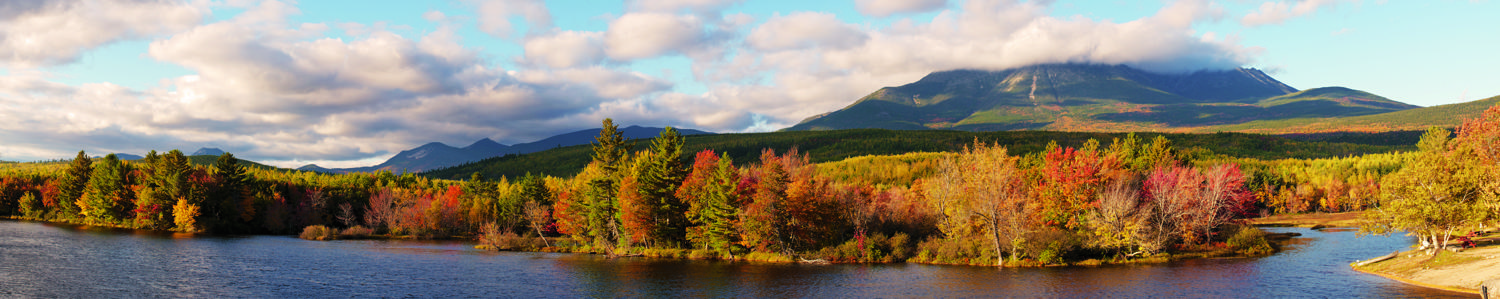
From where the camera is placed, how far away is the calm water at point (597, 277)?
2015 inches

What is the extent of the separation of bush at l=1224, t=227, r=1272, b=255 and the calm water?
8.32ft

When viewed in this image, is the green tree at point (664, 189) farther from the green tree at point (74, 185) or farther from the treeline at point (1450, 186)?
the green tree at point (74, 185)

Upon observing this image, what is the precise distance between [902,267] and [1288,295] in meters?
29.3

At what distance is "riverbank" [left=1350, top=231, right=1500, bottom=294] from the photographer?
45.8m

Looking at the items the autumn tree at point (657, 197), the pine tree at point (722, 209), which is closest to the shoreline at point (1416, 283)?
the pine tree at point (722, 209)

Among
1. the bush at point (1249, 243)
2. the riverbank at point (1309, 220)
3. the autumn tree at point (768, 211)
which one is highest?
the autumn tree at point (768, 211)

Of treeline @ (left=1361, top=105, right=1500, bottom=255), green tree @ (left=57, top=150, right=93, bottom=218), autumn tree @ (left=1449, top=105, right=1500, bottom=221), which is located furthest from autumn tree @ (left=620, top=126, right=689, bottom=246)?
green tree @ (left=57, top=150, right=93, bottom=218)

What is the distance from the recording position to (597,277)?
208 feet

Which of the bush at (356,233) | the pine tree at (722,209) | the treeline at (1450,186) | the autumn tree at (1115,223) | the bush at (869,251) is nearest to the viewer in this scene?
the treeline at (1450,186)

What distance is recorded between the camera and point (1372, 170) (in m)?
183

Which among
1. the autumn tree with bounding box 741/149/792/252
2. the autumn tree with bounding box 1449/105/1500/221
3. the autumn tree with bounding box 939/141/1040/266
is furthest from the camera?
the autumn tree with bounding box 741/149/792/252

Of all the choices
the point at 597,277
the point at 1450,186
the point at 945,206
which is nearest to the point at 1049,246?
the point at 945,206

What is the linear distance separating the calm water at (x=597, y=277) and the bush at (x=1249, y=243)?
254 cm

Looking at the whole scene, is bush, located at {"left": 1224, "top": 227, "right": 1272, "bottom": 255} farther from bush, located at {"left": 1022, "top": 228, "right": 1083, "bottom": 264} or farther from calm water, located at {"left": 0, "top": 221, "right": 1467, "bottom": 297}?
bush, located at {"left": 1022, "top": 228, "right": 1083, "bottom": 264}
